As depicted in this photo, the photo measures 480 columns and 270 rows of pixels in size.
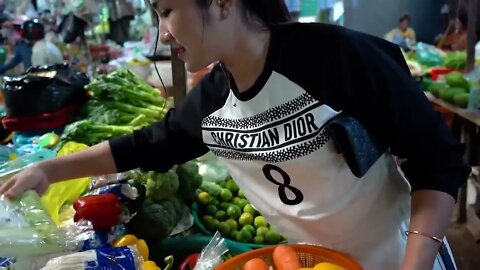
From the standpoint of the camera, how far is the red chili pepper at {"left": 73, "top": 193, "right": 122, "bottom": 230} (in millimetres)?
1314

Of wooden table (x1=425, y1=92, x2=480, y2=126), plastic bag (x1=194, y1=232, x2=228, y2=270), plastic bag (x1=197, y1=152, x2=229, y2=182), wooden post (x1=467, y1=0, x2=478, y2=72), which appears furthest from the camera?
wooden post (x1=467, y1=0, x2=478, y2=72)

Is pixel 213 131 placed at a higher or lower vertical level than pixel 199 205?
higher

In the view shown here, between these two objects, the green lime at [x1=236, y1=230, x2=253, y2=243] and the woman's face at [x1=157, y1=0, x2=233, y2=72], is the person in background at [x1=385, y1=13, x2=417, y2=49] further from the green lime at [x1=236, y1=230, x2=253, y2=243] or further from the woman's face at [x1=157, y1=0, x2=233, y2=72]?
the woman's face at [x1=157, y1=0, x2=233, y2=72]

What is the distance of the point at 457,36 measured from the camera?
5430 millimetres

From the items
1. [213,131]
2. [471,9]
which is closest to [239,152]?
[213,131]

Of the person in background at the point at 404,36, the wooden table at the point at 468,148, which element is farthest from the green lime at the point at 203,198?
the person in background at the point at 404,36

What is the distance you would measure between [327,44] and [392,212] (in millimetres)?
382

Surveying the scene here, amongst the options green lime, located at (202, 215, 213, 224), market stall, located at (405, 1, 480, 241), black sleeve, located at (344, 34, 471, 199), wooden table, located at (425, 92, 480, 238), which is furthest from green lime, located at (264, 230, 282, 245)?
wooden table, located at (425, 92, 480, 238)

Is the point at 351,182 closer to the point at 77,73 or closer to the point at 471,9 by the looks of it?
the point at 77,73

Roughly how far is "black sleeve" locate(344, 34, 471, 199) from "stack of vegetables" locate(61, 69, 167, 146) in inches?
49.5

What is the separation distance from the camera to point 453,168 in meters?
0.90

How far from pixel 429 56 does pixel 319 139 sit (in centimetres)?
393

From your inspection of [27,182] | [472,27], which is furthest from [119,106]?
[472,27]

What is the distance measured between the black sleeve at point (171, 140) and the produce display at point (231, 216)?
73cm
